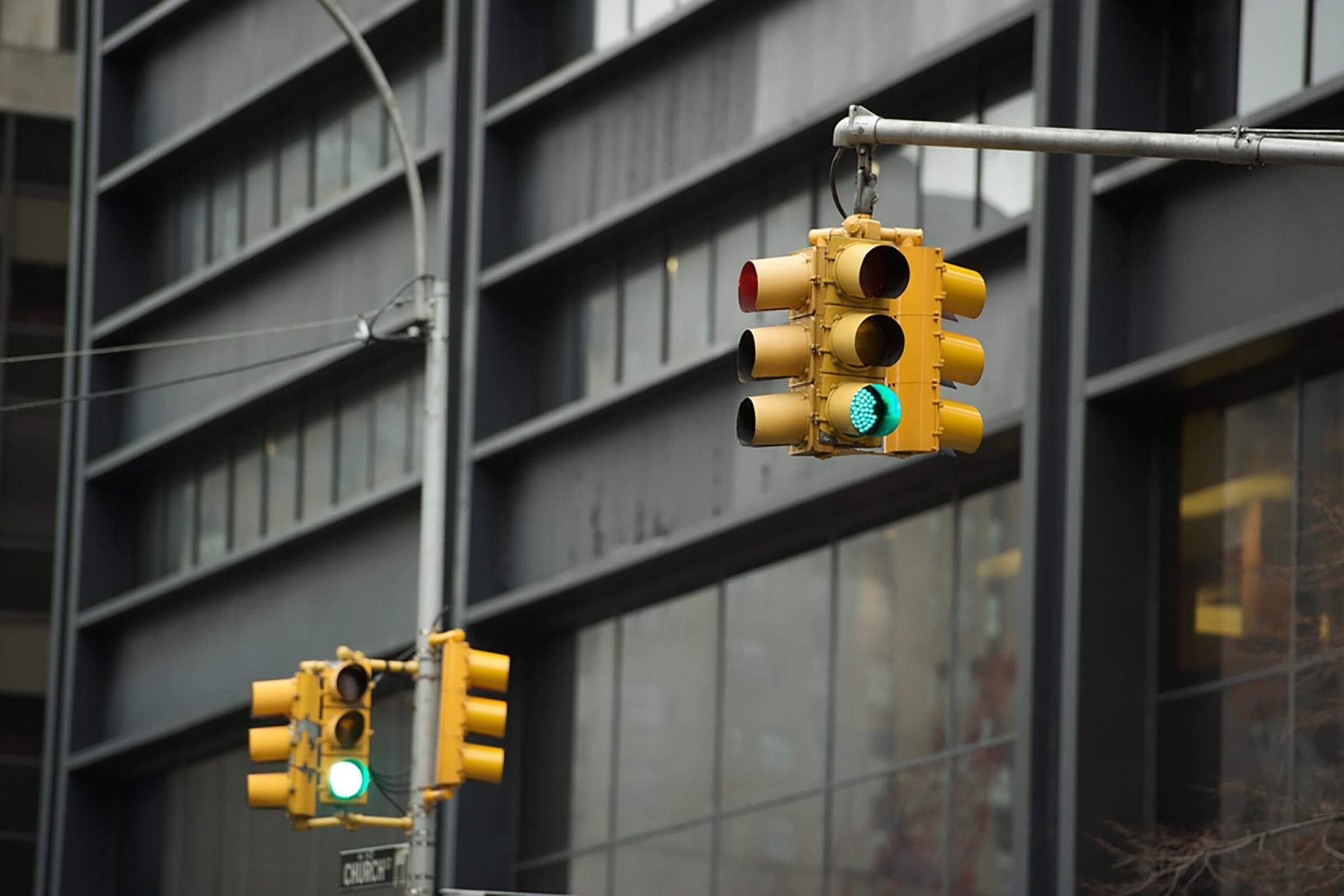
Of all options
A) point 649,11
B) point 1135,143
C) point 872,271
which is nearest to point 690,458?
point 649,11

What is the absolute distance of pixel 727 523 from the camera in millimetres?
26094

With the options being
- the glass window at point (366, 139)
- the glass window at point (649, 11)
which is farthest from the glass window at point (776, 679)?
the glass window at point (366, 139)

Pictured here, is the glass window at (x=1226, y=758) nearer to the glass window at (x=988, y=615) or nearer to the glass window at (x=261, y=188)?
the glass window at (x=988, y=615)

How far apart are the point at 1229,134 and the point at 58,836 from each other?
3359 centimetres

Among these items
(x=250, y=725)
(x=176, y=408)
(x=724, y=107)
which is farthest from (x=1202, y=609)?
(x=176, y=408)

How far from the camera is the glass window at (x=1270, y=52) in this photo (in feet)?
67.4

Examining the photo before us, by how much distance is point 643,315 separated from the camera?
28750 millimetres

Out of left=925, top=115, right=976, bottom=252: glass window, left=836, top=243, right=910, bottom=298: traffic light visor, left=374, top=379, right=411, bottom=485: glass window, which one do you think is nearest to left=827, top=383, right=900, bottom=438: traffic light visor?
left=836, top=243, right=910, bottom=298: traffic light visor

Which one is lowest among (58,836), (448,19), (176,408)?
(58,836)

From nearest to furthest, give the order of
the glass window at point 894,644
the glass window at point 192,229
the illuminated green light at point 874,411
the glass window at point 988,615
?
the illuminated green light at point 874,411 → the glass window at point 988,615 → the glass window at point 894,644 → the glass window at point 192,229

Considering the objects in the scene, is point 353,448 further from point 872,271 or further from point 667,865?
point 872,271

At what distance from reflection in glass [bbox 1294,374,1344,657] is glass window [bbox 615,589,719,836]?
9.22 metres

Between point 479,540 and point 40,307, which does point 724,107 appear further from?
point 40,307

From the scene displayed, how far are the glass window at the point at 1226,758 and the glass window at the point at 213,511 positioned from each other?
20.2 meters
